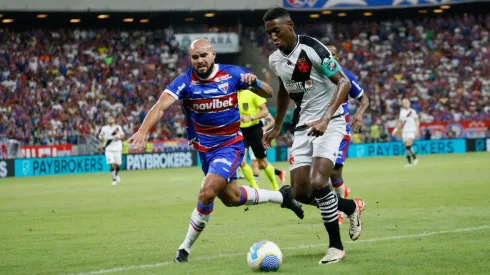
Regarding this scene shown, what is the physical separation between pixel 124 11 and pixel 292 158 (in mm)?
38566

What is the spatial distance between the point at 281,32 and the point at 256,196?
231cm

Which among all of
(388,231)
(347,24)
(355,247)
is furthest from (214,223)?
(347,24)

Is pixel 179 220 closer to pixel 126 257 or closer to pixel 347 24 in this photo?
pixel 126 257

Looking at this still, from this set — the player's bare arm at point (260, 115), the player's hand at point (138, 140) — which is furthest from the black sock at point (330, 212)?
the player's bare arm at point (260, 115)

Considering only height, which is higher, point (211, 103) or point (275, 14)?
point (275, 14)

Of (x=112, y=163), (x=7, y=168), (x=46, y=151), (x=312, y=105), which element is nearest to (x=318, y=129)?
(x=312, y=105)

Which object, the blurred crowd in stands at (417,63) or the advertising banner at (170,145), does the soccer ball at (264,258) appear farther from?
the blurred crowd in stands at (417,63)

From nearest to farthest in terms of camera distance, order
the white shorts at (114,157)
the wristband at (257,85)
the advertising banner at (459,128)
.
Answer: the wristband at (257,85) < the white shorts at (114,157) < the advertising banner at (459,128)

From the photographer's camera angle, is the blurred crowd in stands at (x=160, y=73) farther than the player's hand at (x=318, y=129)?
Yes

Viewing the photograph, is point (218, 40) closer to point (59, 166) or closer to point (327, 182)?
point (59, 166)

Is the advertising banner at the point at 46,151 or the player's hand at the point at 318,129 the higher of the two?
the player's hand at the point at 318,129

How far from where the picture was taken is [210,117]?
9.77 m

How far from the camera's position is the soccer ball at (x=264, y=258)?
8281mm

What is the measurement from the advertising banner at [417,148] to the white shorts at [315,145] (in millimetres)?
35327
